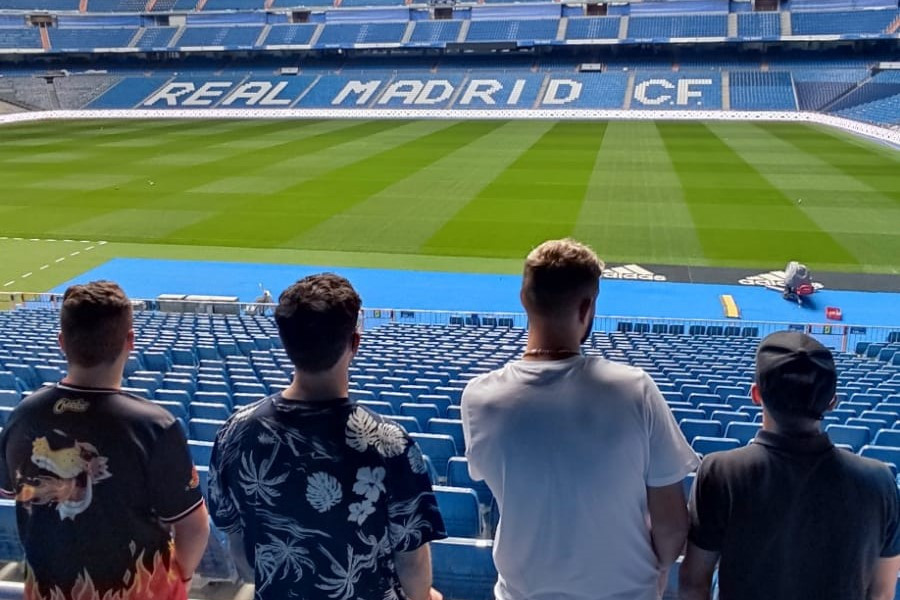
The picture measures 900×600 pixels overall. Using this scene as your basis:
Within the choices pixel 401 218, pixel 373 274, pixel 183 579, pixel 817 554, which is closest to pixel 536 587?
pixel 817 554

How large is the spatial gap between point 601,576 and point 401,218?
2066 centimetres

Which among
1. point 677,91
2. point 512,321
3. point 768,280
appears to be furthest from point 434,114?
point 512,321

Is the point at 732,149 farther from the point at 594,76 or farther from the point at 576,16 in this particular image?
the point at 576,16

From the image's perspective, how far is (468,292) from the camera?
55.3ft

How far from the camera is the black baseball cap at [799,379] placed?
233cm

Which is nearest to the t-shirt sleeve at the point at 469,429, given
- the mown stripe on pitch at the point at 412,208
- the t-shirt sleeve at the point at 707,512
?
the t-shirt sleeve at the point at 707,512

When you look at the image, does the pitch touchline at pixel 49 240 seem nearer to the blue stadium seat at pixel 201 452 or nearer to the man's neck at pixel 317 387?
the blue stadium seat at pixel 201 452

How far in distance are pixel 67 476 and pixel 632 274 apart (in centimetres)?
1596

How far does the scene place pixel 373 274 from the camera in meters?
18.0

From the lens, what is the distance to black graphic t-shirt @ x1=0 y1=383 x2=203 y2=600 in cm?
262

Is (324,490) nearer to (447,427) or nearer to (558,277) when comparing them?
(558,277)

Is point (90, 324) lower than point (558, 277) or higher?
lower

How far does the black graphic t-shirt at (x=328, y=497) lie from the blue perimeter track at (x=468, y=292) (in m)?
13.1

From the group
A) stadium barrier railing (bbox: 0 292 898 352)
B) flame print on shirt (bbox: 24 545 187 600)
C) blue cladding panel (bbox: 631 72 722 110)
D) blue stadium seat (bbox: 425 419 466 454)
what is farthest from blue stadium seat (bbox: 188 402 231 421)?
blue cladding panel (bbox: 631 72 722 110)
